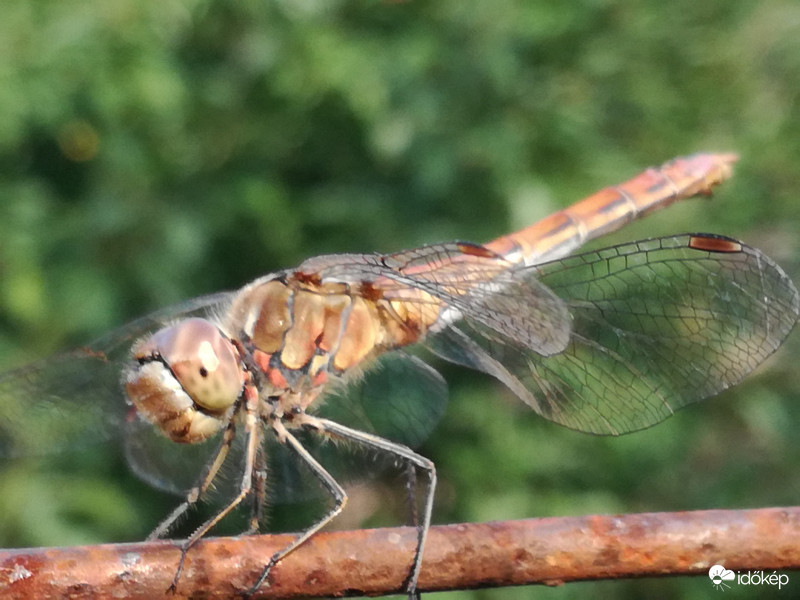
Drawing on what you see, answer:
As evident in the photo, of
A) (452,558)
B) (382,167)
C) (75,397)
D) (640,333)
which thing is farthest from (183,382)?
(382,167)

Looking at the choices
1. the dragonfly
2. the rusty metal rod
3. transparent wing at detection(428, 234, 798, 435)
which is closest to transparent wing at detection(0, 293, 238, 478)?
the dragonfly

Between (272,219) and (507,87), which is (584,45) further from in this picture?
(272,219)

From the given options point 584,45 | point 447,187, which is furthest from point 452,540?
point 584,45

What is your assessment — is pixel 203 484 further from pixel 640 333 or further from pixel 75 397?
pixel 640 333

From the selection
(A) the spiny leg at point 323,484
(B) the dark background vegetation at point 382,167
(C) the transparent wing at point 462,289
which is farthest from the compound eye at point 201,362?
(B) the dark background vegetation at point 382,167

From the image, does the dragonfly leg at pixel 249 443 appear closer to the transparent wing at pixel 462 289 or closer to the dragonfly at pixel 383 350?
the dragonfly at pixel 383 350
